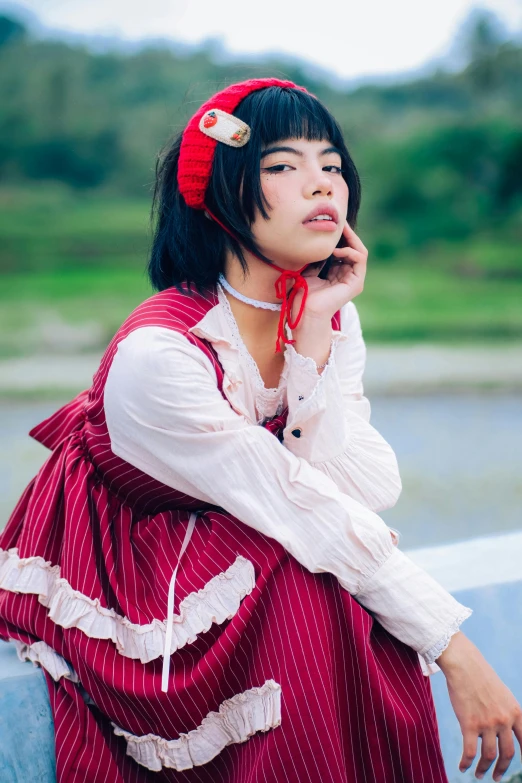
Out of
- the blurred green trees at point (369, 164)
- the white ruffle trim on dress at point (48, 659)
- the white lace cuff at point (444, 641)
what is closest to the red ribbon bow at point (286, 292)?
the white lace cuff at point (444, 641)

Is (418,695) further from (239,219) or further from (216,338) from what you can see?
(239,219)

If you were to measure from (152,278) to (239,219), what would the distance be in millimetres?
228

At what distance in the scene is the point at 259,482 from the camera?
3.79ft

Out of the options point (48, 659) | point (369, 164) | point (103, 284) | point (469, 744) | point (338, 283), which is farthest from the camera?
point (369, 164)

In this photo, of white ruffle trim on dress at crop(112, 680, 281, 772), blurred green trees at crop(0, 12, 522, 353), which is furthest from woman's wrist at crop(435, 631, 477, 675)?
blurred green trees at crop(0, 12, 522, 353)

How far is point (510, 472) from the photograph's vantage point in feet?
17.9

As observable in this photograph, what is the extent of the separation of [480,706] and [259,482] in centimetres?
39

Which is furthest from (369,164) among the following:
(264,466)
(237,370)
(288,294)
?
(264,466)

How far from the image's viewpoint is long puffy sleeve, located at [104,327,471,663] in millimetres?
1127

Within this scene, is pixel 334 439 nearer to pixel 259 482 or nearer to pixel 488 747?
pixel 259 482

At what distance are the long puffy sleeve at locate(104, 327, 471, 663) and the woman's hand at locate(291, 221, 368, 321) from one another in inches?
8.6

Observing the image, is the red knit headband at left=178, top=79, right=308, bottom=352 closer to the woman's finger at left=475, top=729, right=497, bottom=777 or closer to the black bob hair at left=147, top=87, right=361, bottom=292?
the black bob hair at left=147, top=87, right=361, bottom=292

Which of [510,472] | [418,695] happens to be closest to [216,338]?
[418,695]

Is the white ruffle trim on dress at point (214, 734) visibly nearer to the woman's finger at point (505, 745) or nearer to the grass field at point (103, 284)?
the woman's finger at point (505, 745)
